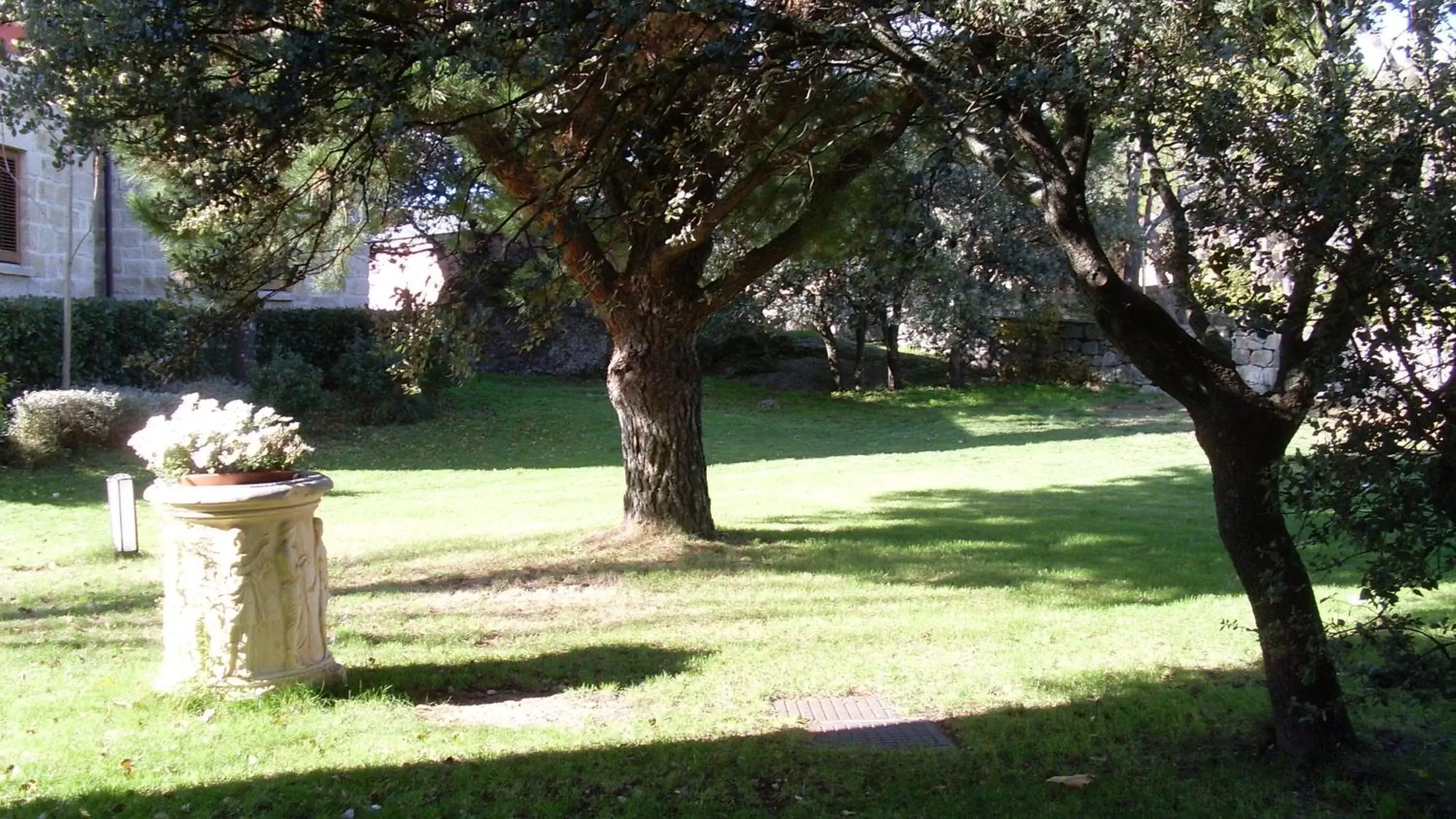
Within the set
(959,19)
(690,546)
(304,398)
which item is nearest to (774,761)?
(959,19)

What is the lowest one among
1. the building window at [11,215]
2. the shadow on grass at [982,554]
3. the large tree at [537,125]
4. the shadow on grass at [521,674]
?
the shadow on grass at [521,674]

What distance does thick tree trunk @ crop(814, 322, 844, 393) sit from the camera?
2438 cm

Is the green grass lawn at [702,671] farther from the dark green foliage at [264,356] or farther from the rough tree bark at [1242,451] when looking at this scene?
the dark green foliage at [264,356]

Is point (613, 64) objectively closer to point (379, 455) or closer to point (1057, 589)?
point (1057, 589)

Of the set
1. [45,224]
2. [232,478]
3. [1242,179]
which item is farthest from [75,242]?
[1242,179]

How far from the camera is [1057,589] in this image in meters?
8.30

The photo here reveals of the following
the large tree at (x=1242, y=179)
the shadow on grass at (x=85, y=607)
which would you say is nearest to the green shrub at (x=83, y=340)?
the shadow on grass at (x=85, y=607)

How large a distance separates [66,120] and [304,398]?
13649 millimetres

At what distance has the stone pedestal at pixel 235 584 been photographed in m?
5.39

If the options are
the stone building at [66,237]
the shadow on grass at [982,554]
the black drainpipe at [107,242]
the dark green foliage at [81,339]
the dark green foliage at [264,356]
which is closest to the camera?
the shadow on grass at [982,554]

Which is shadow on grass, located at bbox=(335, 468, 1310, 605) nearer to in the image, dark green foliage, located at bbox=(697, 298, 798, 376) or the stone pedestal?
the stone pedestal

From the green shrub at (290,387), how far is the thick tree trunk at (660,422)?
10012 mm

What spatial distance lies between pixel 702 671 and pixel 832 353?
1985 centimetres

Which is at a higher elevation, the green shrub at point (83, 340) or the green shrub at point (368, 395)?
the green shrub at point (83, 340)
